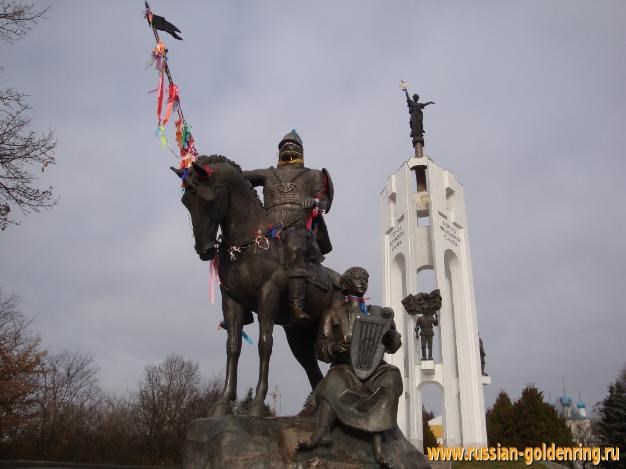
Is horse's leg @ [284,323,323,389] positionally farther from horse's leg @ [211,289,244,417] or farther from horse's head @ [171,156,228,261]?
horse's head @ [171,156,228,261]

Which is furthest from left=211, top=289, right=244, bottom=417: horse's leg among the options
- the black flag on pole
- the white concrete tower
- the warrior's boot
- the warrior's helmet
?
the white concrete tower

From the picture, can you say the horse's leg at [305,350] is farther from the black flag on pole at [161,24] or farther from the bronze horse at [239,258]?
the black flag on pole at [161,24]

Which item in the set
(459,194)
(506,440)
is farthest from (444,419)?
(459,194)

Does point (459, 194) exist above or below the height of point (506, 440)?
above

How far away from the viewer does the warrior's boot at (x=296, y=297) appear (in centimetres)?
450

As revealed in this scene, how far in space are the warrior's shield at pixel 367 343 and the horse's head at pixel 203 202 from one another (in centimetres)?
143

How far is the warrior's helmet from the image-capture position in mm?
5473

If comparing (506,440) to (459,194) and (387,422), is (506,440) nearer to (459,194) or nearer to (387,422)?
(459,194)

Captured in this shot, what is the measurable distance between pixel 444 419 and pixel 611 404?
25.3 ft

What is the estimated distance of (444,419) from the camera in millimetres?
24109

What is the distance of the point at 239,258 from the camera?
4570mm

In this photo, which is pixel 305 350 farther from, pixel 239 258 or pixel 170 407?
pixel 170 407

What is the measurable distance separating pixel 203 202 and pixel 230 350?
4.32 ft

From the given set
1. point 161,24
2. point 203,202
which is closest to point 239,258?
point 203,202
